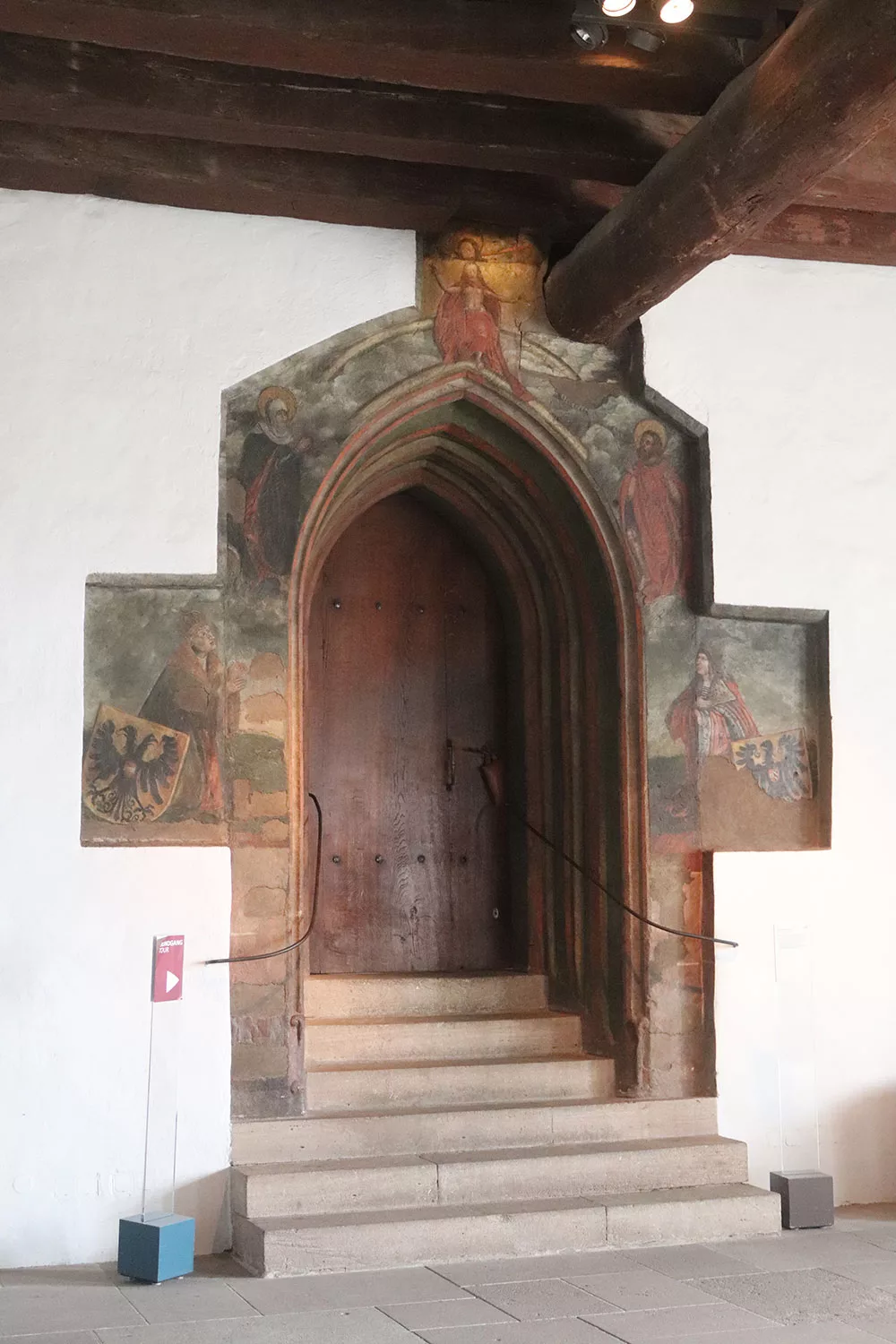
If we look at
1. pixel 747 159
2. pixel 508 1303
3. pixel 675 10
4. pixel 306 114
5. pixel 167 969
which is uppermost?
pixel 306 114

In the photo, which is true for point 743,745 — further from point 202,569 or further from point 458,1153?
point 202,569

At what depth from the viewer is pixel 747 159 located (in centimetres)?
501

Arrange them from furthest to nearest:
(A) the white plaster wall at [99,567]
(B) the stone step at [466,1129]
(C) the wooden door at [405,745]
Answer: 1. (C) the wooden door at [405,745]
2. (B) the stone step at [466,1129]
3. (A) the white plaster wall at [99,567]

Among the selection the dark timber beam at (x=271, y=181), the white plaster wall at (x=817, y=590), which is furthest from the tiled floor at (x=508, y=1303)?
the dark timber beam at (x=271, y=181)

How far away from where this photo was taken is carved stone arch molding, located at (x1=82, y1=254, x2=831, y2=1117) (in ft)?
19.8

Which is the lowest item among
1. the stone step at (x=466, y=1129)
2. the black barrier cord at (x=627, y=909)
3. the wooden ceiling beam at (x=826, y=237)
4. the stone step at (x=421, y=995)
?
the stone step at (x=466, y=1129)

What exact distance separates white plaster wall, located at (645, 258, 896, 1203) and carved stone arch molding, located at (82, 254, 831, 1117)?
122mm

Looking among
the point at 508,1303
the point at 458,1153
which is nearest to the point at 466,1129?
the point at 458,1153

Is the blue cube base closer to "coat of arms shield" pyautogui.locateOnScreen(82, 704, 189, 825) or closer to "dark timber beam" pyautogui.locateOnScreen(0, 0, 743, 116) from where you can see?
"coat of arms shield" pyautogui.locateOnScreen(82, 704, 189, 825)

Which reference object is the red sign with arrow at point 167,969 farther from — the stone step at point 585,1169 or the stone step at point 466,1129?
the stone step at point 585,1169

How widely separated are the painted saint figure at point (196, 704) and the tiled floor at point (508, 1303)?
178 centimetres

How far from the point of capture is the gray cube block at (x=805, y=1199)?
5.98 metres

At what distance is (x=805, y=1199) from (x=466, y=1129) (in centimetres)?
139

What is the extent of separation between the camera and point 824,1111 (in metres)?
6.61
